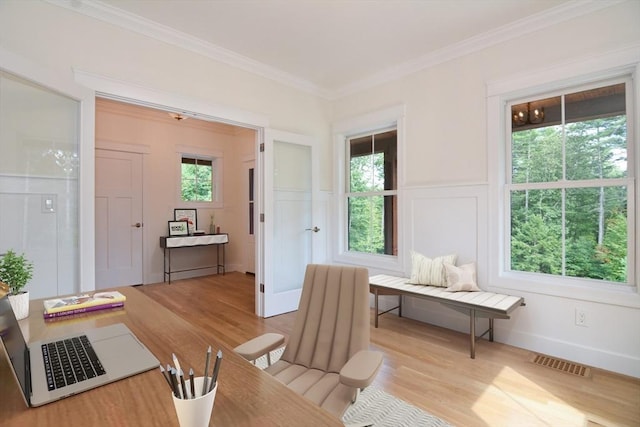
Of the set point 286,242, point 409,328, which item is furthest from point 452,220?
point 286,242

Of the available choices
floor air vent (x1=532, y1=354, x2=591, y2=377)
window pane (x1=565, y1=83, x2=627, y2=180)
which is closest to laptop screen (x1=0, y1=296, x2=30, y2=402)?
floor air vent (x1=532, y1=354, x2=591, y2=377)

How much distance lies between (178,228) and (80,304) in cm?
443

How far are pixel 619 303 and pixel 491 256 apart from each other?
36.0 inches

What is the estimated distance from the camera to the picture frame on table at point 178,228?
5530 mm

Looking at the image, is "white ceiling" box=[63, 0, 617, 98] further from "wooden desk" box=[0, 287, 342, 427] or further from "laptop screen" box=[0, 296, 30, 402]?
"wooden desk" box=[0, 287, 342, 427]

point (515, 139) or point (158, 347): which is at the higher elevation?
point (515, 139)

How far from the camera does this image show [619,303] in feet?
7.61

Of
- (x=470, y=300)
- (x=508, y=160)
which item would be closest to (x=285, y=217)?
(x=470, y=300)

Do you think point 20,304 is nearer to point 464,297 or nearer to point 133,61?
point 133,61

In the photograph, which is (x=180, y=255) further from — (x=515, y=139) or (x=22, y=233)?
(x=515, y=139)

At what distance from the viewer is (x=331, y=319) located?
1.66 metres

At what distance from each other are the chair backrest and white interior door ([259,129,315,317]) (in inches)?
79.3

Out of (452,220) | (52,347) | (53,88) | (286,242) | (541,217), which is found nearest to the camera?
(52,347)

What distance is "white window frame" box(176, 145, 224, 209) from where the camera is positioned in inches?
225
